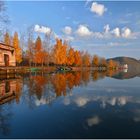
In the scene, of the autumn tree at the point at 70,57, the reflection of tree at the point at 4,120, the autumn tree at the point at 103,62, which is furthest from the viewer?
the autumn tree at the point at 103,62

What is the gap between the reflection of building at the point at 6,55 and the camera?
1342 inches

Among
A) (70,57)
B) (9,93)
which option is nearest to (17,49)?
(70,57)

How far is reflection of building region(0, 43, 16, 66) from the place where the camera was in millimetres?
34094

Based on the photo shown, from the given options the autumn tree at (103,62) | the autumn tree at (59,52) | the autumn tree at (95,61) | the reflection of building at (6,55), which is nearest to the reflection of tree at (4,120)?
the reflection of building at (6,55)

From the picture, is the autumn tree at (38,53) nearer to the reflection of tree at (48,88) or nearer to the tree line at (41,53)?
the tree line at (41,53)

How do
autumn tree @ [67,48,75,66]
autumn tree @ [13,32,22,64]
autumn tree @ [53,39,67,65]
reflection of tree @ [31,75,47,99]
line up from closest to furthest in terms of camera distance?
reflection of tree @ [31,75,47,99]
autumn tree @ [13,32,22,64]
autumn tree @ [53,39,67,65]
autumn tree @ [67,48,75,66]

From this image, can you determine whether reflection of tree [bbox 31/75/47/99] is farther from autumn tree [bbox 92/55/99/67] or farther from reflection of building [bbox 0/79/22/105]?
autumn tree [bbox 92/55/99/67]

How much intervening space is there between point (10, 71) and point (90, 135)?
3158cm

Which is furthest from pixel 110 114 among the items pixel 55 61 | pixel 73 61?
pixel 73 61

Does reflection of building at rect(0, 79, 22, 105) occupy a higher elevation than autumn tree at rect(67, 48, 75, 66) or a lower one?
lower

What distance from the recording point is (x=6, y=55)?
120 feet

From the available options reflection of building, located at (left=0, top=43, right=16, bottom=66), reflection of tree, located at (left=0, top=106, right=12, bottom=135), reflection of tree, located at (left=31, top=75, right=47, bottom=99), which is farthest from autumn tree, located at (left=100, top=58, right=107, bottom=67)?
reflection of tree, located at (left=0, top=106, right=12, bottom=135)

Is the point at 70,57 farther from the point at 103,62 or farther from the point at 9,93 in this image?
the point at 103,62

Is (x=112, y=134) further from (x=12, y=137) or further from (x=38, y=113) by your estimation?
(x=38, y=113)
